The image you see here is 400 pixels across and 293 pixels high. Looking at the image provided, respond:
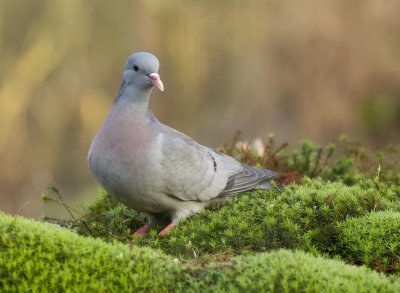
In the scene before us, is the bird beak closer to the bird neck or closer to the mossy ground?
the bird neck

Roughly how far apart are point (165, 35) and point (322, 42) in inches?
102

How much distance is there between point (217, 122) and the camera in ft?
36.1

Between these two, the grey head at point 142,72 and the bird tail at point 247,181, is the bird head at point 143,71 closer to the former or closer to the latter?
the grey head at point 142,72

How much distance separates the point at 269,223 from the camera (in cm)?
445

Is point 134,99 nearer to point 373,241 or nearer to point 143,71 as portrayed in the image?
point 143,71

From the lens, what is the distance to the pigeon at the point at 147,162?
4.73 meters

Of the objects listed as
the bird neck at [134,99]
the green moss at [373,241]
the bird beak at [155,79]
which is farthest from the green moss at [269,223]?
the bird beak at [155,79]

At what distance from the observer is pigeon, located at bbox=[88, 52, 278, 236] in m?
4.73

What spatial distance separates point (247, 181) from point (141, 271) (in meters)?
2.07

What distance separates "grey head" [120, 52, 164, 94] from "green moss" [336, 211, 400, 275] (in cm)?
170

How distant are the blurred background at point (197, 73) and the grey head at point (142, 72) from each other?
16.7 feet

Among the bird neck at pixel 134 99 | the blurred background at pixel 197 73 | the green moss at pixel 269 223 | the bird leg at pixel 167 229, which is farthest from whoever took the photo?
the blurred background at pixel 197 73

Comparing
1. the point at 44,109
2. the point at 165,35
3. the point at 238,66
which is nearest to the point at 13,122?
the point at 44,109

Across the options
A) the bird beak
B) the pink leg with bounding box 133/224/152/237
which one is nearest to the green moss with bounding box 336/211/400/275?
the pink leg with bounding box 133/224/152/237
